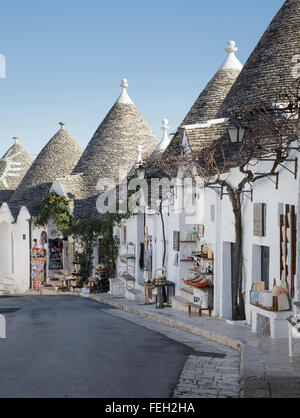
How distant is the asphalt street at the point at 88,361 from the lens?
653 centimetres

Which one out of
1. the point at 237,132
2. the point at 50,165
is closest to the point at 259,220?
the point at 237,132

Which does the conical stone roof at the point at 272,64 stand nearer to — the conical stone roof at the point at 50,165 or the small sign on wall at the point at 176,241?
the small sign on wall at the point at 176,241

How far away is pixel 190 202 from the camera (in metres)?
15.9

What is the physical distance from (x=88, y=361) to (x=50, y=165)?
29.0m

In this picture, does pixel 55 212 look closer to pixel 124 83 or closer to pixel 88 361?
pixel 124 83

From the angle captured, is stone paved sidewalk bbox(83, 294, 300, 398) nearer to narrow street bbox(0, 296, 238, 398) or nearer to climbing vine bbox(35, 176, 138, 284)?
narrow street bbox(0, 296, 238, 398)

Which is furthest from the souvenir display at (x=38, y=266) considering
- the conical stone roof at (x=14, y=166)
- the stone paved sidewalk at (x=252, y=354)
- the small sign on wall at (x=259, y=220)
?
the small sign on wall at (x=259, y=220)

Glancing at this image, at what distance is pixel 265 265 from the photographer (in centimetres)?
1151

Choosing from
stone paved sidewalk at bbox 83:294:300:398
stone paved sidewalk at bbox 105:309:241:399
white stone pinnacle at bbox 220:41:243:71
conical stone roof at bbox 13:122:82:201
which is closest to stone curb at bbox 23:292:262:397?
stone paved sidewalk at bbox 83:294:300:398

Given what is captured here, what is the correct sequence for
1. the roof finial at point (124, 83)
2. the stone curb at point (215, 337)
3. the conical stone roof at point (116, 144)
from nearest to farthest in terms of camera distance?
the stone curb at point (215, 337), the conical stone roof at point (116, 144), the roof finial at point (124, 83)

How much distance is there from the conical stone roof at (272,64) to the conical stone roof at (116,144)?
1510cm

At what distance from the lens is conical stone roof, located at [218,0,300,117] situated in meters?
14.4
